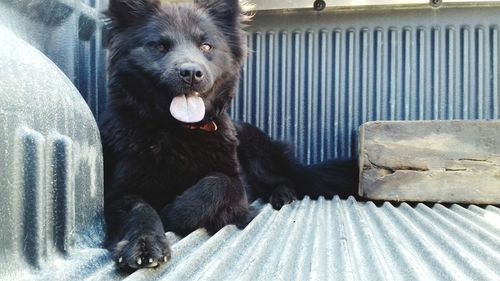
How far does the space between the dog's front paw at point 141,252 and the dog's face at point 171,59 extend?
88cm

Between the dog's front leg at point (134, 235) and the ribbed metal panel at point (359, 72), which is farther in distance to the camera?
the ribbed metal panel at point (359, 72)

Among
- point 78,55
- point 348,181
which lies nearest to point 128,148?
point 78,55

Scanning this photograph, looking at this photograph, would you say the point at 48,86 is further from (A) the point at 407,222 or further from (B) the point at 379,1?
(B) the point at 379,1

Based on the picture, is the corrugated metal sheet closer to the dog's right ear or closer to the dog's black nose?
the dog's black nose

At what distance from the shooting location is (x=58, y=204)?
1459 millimetres

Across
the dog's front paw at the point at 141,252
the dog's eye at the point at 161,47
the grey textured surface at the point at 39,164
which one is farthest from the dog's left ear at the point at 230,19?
the dog's front paw at the point at 141,252

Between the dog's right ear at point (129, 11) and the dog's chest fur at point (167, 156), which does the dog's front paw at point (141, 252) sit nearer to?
the dog's chest fur at point (167, 156)

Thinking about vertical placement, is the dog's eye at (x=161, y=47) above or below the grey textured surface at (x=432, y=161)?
above

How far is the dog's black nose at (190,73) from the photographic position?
7.19ft

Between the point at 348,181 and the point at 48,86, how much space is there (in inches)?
79.7

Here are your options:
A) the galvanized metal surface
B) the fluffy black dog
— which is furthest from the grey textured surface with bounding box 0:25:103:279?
the galvanized metal surface

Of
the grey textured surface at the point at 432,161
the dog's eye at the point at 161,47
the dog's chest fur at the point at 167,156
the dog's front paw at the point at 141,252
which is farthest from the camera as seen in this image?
the grey textured surface at the point at 432,161

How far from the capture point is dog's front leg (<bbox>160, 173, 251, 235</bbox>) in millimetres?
1926

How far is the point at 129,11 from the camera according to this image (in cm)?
248
